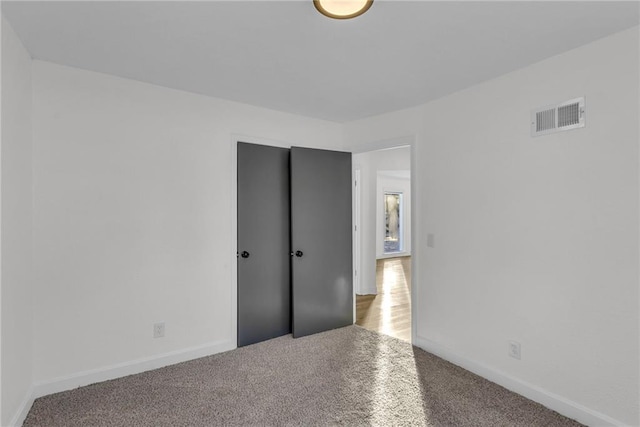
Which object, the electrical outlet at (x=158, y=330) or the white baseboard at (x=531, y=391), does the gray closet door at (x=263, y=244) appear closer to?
the electrical outlet at (x=158, y=330)

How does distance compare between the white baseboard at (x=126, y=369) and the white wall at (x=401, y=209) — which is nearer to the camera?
the white baseboard at (x=126, y=369)

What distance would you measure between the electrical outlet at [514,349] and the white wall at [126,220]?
243 cm

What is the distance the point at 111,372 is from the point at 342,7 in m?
3.04

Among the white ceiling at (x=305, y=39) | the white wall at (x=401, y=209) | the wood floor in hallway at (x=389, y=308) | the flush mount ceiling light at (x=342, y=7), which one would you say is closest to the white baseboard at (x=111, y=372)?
the wood floor in hallway at (x=389, y=308)

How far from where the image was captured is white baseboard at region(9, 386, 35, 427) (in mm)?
2062

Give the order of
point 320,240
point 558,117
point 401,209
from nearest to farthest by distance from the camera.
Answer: point 558,117
point 320,240
point 401,209

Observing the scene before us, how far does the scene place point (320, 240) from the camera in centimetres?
385

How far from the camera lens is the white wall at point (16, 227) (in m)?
1.93

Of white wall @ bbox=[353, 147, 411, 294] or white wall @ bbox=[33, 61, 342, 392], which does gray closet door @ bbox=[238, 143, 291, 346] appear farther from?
white wall @ bbox=[353, 147, 411, 294]

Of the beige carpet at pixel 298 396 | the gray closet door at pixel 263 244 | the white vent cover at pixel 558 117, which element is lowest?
the beige carpet at pixel 298 396

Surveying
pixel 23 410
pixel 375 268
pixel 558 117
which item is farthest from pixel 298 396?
pixel 375 268

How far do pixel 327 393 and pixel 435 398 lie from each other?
2.54ft

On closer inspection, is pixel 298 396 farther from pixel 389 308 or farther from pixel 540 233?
pixel 389 308

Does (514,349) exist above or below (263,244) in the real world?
below
